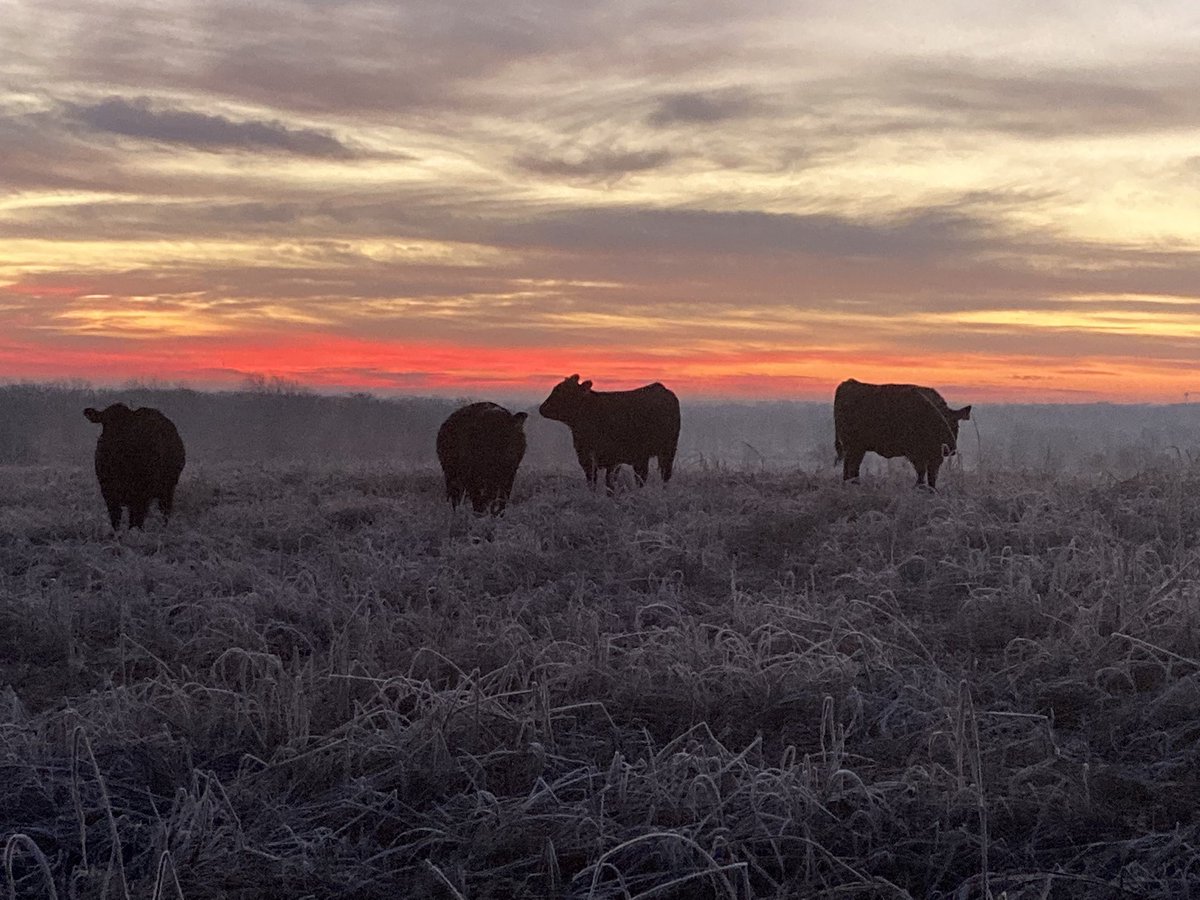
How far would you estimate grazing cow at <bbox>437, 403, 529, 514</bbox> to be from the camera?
Result: 13.5m

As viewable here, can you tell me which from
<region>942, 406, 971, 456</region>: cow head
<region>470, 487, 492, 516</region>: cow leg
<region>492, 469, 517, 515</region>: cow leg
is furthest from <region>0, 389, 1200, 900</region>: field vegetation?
<region>942, 406, 971, 456</region>: cow head

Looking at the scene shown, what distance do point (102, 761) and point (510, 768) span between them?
5.25 ft

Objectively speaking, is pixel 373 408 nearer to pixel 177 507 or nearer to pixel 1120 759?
pixel 177 507

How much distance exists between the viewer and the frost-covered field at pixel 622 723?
352 cm

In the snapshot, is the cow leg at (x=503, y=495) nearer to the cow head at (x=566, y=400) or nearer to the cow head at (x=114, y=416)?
the cow head at (x=566, y=400)

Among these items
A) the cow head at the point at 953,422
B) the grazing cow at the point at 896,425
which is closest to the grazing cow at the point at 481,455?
the grazing cow at the point at 896,425

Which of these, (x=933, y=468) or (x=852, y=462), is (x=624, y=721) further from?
(x=852, y=462)

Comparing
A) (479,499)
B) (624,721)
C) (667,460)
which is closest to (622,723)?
(624,721)

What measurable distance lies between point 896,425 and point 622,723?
1030cm

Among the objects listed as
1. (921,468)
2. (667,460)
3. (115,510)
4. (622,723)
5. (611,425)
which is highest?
(611,425)

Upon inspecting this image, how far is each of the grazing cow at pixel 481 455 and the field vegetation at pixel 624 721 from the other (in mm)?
3850

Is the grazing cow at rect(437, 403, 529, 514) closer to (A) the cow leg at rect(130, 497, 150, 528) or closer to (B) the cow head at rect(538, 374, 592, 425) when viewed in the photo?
(B) the cow head at rect(538, 374, 592, 425)

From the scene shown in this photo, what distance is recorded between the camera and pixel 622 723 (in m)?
4.96

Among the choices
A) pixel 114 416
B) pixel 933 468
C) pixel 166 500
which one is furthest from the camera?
pixel 933 468
